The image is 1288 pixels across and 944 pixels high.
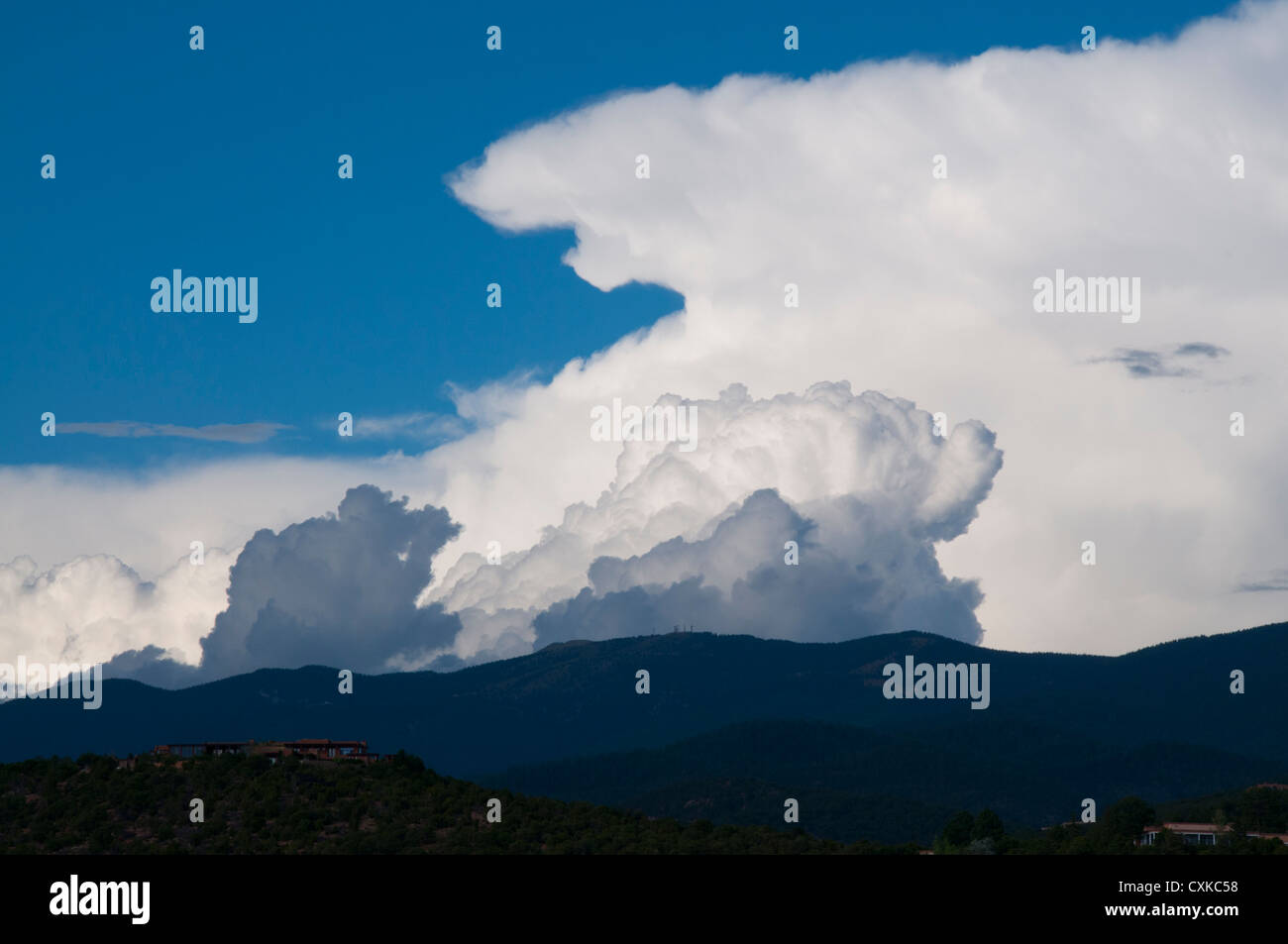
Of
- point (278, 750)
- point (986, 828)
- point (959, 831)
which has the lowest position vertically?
point (959, 831)

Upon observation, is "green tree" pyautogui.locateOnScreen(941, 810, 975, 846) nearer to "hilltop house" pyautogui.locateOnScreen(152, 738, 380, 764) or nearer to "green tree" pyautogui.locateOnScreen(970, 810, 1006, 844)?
"green tree" pyautogui.locateOnScreen(970, 810, 1006, 844)

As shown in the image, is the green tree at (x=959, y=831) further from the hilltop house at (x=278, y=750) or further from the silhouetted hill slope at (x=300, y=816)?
the hilltop house at (x=278, y=750)

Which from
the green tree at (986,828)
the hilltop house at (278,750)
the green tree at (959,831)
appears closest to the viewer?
the hilltop house at (278,750)

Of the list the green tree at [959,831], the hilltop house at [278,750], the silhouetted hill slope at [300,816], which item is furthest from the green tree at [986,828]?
the hilltop house at [278,750]

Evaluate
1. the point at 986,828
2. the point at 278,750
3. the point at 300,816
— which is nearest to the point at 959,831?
the point at 986,828

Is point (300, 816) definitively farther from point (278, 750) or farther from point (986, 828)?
point (986, 828)

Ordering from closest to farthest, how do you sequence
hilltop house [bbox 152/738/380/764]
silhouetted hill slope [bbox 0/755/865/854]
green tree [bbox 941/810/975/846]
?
silhouetted hill slope [bbox 0/755/865/854] → hilltop house [bbox 152/738/380/764] → green tree [bbox 941/810/975/846]

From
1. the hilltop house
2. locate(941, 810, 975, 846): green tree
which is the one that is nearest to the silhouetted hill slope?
the hilltop house

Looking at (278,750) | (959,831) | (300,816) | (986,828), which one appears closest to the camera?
(300,816)

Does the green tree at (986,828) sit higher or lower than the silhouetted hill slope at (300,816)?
lower
